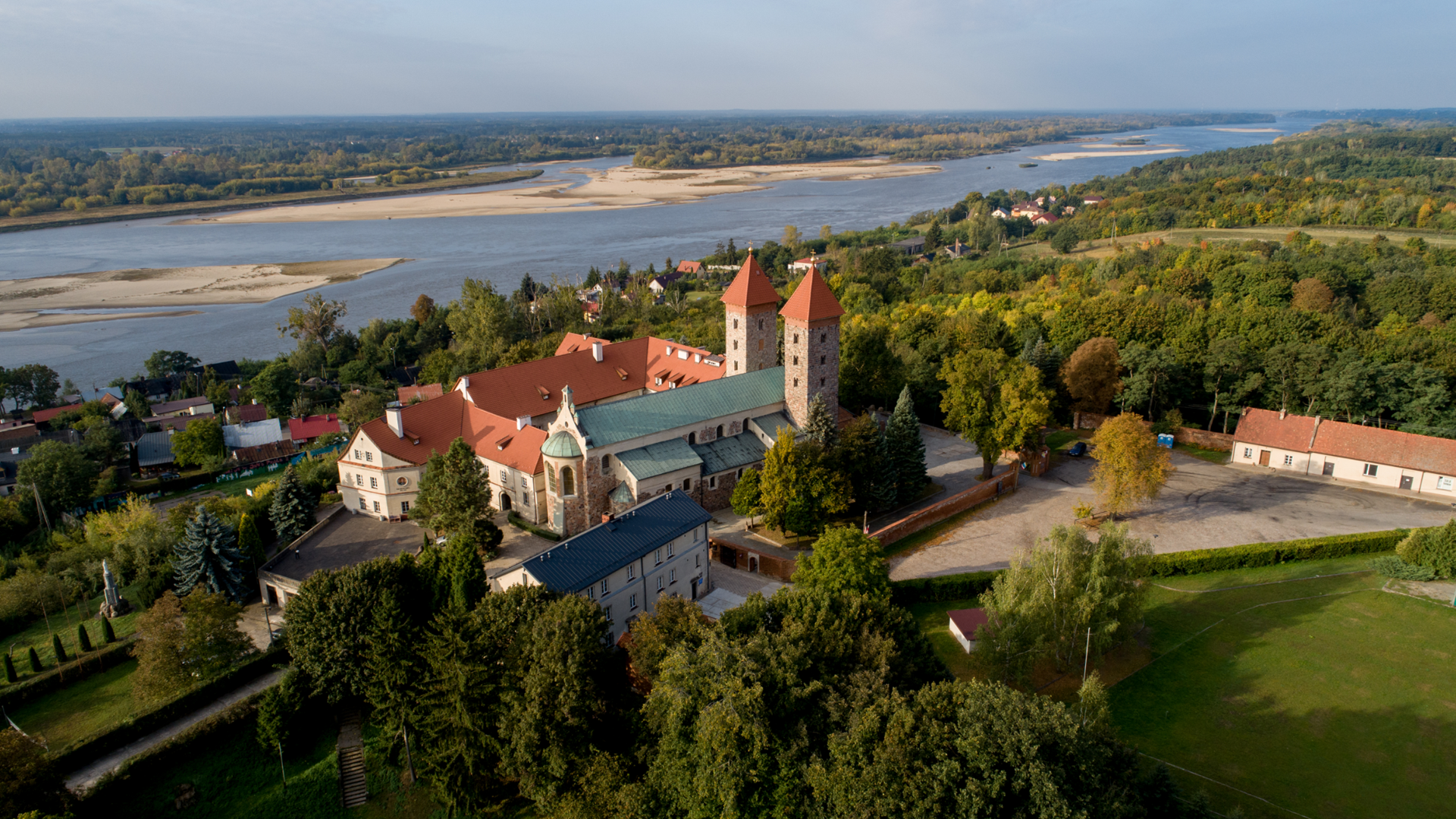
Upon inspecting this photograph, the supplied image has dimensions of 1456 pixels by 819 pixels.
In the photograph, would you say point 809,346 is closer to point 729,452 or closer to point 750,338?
point 750,338

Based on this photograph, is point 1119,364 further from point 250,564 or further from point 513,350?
point 250,564

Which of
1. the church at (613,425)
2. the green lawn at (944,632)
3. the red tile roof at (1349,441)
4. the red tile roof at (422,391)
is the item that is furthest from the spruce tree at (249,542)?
the red tile roof at (1349,441)

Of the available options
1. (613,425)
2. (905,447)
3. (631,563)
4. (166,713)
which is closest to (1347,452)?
(905,447)

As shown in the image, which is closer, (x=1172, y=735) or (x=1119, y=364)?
(x=1172, y=735)

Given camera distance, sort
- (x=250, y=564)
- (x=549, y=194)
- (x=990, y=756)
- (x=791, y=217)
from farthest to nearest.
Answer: (x=549, y=194) → (x=791, y=217) → (x=250, y=564) → (x=990, y=756)

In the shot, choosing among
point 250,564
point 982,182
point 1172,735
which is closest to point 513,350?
point 250,564

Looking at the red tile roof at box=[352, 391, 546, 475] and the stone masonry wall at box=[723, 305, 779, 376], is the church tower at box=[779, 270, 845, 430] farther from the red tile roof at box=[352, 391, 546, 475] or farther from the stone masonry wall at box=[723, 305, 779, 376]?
the red tile roof at box=[352, 391, 546, 475]
